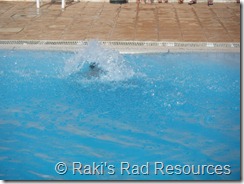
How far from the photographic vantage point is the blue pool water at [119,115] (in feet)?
21.8

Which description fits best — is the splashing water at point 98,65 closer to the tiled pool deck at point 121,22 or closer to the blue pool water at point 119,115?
the blue pool water at point 119,115

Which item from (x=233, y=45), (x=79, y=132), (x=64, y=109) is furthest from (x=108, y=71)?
(x=233, y=45)

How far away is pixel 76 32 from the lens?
11953 mm

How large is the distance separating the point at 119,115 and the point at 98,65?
190cm

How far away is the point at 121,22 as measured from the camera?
12.8m

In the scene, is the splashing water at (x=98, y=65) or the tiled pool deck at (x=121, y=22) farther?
the tiled pool deck at (x=121, y=22)

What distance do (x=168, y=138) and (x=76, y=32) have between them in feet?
17.8

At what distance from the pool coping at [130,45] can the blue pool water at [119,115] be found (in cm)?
21

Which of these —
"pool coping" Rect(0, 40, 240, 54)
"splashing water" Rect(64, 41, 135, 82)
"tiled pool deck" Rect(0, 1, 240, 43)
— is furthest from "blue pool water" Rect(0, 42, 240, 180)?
"tiled pool deck" Rect(0, 1, 240, 43)

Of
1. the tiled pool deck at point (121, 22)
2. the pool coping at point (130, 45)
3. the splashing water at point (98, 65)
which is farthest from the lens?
the tiled pool deck at point (121, 22)

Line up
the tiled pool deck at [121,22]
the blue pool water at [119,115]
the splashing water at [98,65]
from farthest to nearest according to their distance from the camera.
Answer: the tiled pool deck at [121,22], the splashing water at [98,65], the blue pool water at [119,115]

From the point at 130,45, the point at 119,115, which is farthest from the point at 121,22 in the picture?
the point at 119,115

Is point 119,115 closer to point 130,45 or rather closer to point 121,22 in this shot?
point 130,45

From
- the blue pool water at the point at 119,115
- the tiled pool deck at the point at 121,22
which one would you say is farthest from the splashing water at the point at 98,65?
the tiled pool deck at the point at 121,22
